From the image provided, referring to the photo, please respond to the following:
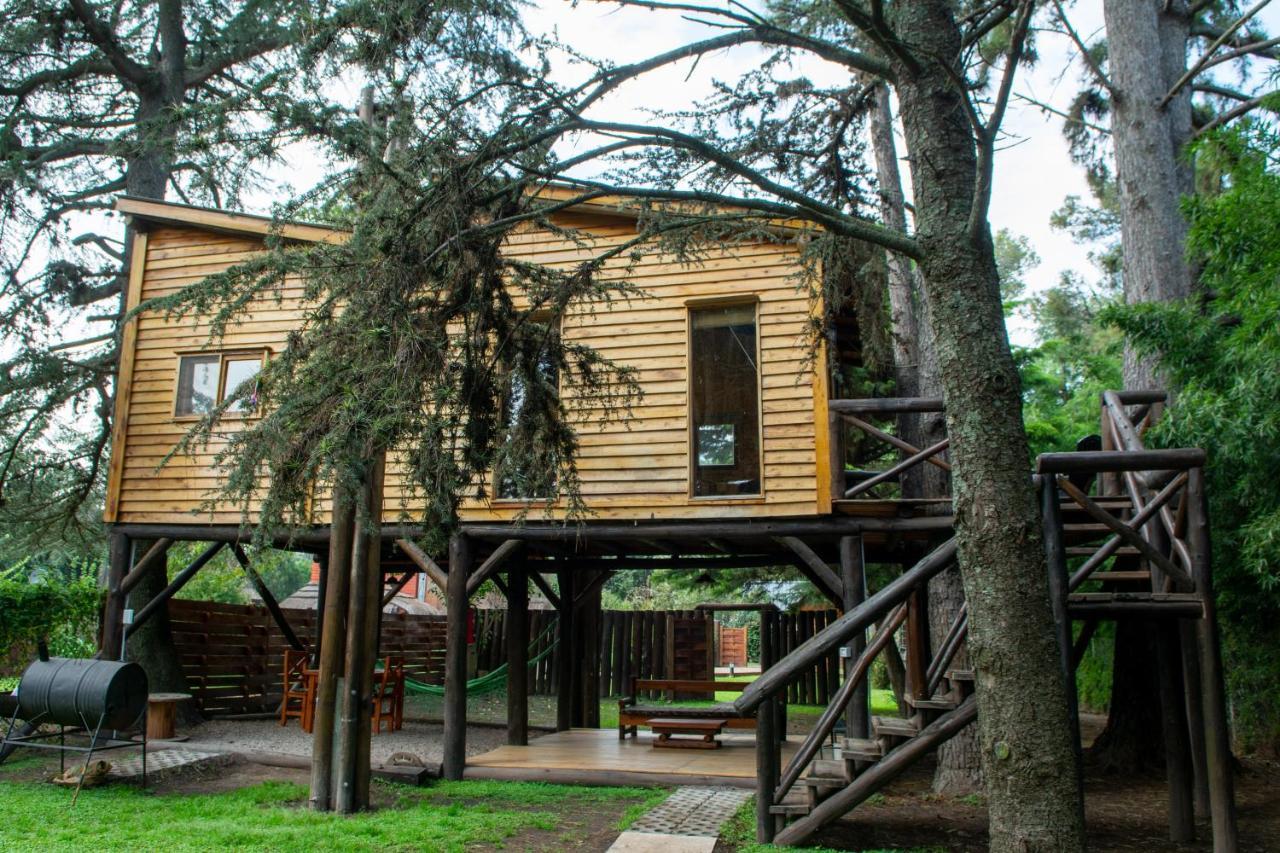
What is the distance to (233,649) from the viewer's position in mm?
14156

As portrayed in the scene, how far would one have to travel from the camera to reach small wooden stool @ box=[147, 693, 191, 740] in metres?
10.6

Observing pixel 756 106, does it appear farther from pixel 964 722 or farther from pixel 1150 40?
pixel 1150 40

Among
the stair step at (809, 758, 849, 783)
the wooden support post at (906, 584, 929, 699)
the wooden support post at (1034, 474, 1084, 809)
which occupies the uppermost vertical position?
the wooden support post at (1034, 474, 1084, 809)

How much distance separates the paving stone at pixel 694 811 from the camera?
265 inches

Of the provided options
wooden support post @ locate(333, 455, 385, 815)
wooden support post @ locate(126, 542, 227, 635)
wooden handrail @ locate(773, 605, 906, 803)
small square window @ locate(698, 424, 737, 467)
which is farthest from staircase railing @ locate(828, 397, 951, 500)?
wooden support post @ locate(126, 542, 227, 635)

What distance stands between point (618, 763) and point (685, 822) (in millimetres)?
2709

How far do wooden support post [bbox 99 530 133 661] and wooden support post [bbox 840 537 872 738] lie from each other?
7.99 meters

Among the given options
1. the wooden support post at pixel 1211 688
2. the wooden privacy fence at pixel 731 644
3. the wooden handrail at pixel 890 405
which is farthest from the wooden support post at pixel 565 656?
the wooden privacy fence at pixel 731 644

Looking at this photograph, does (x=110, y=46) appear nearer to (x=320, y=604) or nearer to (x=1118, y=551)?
(x=320, y=604)

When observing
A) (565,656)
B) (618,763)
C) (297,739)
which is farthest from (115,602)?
(618,763)

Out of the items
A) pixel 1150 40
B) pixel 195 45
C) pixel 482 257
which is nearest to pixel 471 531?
pixel 482 257

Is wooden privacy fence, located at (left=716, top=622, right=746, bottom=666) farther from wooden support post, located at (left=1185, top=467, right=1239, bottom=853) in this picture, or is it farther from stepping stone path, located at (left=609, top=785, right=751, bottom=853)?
wooden support post, located at (left=1185, top=467, right=1239, bottom=853)

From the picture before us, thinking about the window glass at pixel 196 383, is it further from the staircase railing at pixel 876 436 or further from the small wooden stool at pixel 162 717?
the staircase railing at pixel 876 436

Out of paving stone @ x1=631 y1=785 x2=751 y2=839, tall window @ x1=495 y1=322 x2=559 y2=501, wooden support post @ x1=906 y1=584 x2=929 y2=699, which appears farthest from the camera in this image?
paving stone @ x1=631 y1=785 x2=751 y2=839
